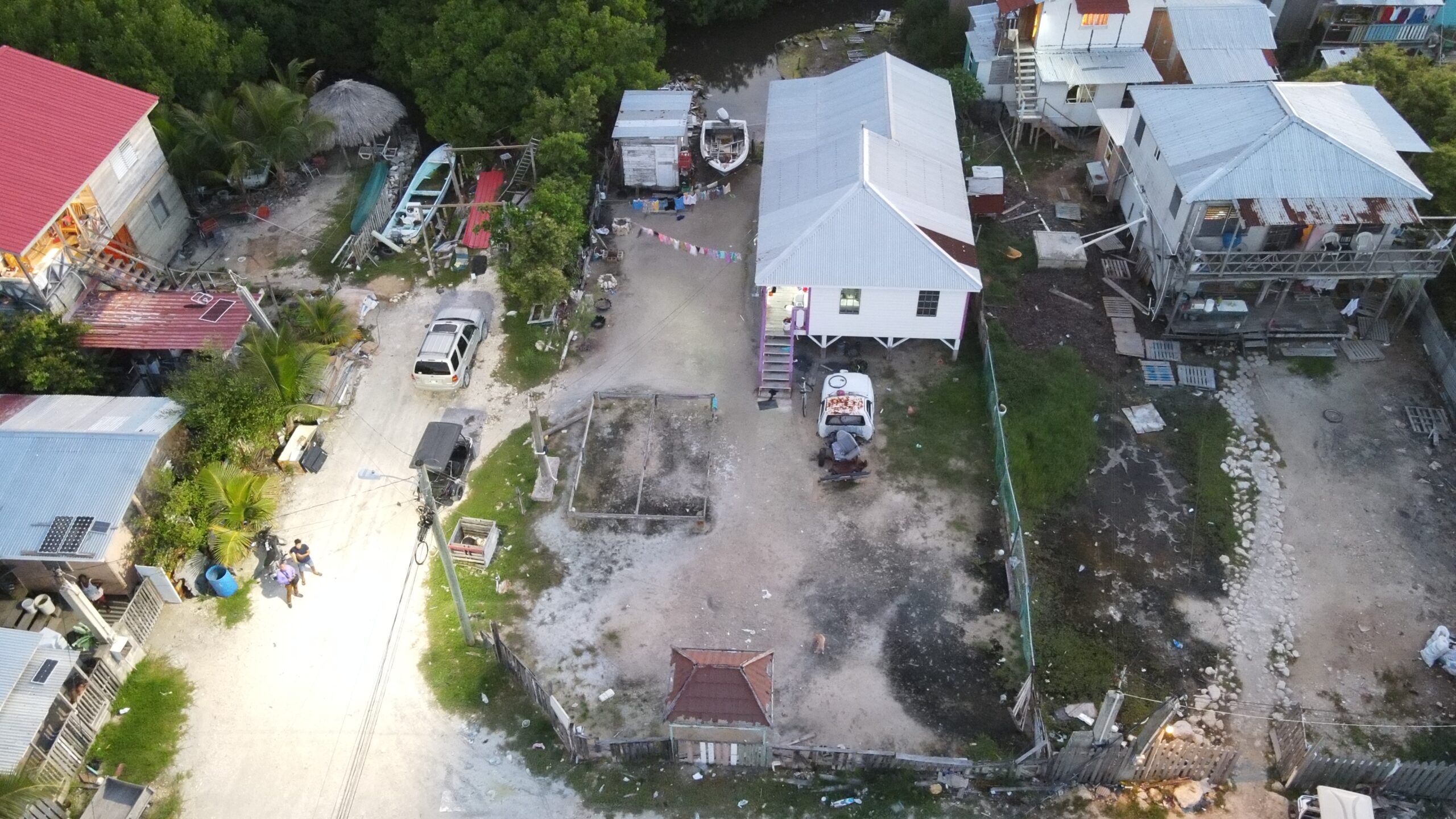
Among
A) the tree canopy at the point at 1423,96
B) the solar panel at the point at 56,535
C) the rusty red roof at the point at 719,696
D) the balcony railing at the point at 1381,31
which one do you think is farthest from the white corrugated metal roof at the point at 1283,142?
the solar panel at the point at 56,535

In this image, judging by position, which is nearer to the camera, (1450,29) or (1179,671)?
(1179,671)

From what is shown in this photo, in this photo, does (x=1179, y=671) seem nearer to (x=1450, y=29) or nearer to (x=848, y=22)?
(x=1450, y=29)

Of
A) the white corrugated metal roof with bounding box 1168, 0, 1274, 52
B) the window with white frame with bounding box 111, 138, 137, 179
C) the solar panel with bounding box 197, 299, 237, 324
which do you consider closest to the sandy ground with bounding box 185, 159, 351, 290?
the window with white frame with bounding box 111, 138, 137, 179

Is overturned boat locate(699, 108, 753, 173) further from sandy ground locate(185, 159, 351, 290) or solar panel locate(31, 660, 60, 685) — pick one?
solar panel locate(31, 660, 60, 685)

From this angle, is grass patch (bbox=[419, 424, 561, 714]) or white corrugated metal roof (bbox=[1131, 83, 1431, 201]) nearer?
grass patch (bbox=[419, 424, 561, 714])

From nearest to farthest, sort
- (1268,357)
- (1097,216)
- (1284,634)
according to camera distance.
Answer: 1. (1284,634)
2. (1268,357)
3. (1097,216)

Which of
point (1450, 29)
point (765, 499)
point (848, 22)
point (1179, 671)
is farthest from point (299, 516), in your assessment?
point (1450, 29)
